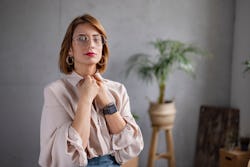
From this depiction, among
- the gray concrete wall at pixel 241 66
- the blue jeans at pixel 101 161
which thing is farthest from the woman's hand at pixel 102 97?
the gray concrete wall at pixel 241 66

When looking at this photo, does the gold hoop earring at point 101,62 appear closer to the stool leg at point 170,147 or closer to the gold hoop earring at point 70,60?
the gold hoop earring at point 70,60

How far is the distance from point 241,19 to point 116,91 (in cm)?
228

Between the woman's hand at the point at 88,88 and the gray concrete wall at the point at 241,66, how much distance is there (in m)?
2.20

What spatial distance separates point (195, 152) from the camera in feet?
11.7

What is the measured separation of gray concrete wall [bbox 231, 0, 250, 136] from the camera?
3.23 metres

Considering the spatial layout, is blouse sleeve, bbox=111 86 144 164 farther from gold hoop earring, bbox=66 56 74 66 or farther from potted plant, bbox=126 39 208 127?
potted plant, bbox=126 39 208 127

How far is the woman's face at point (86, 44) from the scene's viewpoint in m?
1.48

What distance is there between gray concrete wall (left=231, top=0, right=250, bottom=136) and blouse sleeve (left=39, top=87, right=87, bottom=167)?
230 cm

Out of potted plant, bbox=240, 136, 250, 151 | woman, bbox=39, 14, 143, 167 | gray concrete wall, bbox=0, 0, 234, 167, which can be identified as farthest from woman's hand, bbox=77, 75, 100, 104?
potted plant, bbox=240, 136, 250, 151

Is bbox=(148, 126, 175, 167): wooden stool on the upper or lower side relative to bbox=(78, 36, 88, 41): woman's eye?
lower

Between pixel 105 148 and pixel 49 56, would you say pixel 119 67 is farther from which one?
pixel 105 148

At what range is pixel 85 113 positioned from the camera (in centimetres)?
138

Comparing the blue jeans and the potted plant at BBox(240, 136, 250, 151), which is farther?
the potted plant at BBox(240, 136, 250, 151)

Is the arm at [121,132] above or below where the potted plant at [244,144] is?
above
